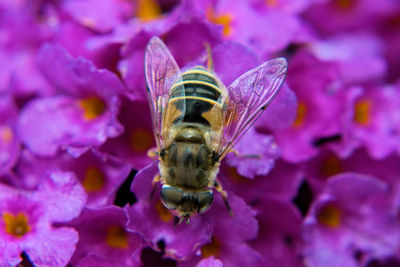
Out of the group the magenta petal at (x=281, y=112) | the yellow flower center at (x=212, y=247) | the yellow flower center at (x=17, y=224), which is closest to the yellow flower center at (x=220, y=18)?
the magenta petal at (x=281, y=112)

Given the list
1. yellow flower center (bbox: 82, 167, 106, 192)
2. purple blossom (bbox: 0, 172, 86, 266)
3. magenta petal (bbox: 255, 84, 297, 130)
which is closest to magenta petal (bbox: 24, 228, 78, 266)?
purple blossom (bbox: 0, 172, 86, 266)

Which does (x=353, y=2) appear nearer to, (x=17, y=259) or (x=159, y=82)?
(x=159, y=82)

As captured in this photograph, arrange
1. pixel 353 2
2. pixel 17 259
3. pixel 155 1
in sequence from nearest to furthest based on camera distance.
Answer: pixel 17 259 → pixel 155 1 → pixel 353 2

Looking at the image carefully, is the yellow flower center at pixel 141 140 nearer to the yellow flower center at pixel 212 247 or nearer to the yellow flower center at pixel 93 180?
the yellow flower center at pixel 93 180

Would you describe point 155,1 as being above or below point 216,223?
above

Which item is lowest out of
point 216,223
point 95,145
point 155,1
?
point 216,223

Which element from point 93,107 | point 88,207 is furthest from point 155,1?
point 88,207
